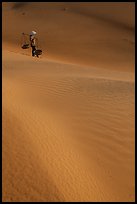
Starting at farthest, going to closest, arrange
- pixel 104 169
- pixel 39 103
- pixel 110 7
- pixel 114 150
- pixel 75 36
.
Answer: pixel 110 7, pixel 75 36, pixel 39 103, pixel 114 150, pixel 104 169

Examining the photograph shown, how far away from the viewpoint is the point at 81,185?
6.09 metres

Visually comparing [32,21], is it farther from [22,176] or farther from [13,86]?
[22,176]

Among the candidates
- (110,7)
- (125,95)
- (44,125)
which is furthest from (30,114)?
(110,7)

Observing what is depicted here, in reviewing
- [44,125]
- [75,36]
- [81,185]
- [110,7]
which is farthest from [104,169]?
[110,7]

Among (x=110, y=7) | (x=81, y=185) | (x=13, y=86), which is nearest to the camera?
(x=81, y=185)

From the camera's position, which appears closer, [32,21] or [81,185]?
[81,185]

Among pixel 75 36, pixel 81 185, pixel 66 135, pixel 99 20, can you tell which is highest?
pixel 99 20

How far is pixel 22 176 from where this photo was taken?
5.53 meters

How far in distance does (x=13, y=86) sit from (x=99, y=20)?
20.8 metres

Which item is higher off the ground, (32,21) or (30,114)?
(32,21)

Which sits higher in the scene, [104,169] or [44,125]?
[44,125]

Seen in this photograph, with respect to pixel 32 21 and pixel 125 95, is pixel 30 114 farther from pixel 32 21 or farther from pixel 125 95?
pixel 32 21

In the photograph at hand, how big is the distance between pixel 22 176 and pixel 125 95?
5495 millimetres

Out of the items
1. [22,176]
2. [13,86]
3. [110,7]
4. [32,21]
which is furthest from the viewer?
[110,7]
